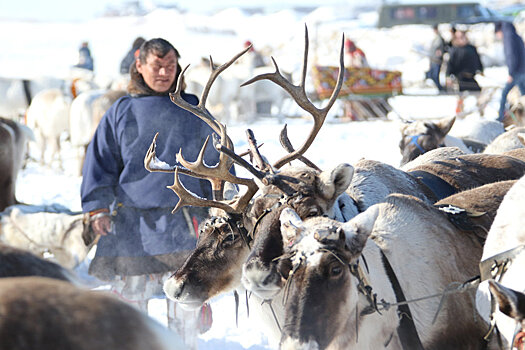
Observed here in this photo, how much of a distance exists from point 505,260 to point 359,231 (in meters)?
0.50

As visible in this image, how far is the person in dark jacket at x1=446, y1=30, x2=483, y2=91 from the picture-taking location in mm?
14648

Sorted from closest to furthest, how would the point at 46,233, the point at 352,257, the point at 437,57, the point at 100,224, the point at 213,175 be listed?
the point at 352,257
the point at 213,175
the point at 100,224
the point at 46,233
the point at 437,57

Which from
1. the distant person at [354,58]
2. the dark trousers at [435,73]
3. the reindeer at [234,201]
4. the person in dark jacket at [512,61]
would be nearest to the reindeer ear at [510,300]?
the reindeer at [234,201]

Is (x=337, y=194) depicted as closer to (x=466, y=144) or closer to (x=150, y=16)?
(x=466, y=144)

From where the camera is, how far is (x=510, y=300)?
2.04 m

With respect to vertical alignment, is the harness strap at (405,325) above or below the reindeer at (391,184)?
below

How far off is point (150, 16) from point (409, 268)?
67.1 metres

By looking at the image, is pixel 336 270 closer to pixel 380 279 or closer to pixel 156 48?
pixel 380 279

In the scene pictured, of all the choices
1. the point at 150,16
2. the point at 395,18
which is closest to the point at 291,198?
the point at 395,18

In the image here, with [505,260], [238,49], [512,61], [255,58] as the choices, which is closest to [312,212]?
[505,260]

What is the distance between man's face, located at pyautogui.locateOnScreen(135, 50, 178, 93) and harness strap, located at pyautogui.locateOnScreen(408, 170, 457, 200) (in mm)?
1495

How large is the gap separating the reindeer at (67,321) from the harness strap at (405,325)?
5.46 feet

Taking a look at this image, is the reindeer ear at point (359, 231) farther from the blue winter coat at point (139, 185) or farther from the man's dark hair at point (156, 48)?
the man's dark hair at point (156, 48)

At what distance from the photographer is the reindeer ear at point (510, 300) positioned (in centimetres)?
203
